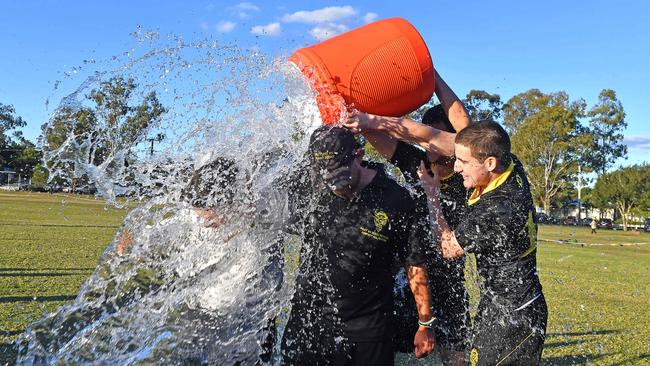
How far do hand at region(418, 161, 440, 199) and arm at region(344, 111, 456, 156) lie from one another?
0.87ft

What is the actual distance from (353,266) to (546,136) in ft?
183

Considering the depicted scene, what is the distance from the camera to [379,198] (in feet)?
10.8

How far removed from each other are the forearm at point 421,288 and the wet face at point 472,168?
59cm

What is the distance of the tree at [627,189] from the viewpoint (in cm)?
7281

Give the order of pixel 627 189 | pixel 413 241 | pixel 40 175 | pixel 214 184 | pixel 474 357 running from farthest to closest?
pixel 627 189 < pixel 40 175 < pixel 214 184 < pixel 413 241 < pixel 474 357

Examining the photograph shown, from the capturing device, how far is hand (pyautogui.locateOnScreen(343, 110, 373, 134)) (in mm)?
3217

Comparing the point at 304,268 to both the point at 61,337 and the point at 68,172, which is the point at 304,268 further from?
the point at 61,337

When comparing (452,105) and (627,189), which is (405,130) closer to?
(452,105)

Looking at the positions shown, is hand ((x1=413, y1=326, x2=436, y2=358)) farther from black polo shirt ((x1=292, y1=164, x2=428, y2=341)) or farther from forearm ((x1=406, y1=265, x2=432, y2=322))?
black polo shirt ((x1=292, y1=164, x2=428, y2=341))

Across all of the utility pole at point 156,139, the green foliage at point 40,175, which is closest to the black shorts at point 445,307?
the utility pole at point 156,139

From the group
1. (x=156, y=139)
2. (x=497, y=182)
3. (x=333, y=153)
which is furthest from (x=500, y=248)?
(x=156, y=139)

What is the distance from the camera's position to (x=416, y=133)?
3.44m

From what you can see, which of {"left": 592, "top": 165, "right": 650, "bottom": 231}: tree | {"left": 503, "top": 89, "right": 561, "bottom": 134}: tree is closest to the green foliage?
{"left": 503, "top": 89, "right": 561, "bottom": 134}: tree

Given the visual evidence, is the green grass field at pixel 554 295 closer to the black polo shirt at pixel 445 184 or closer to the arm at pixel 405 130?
the black polo shirt at pixel 445 184
